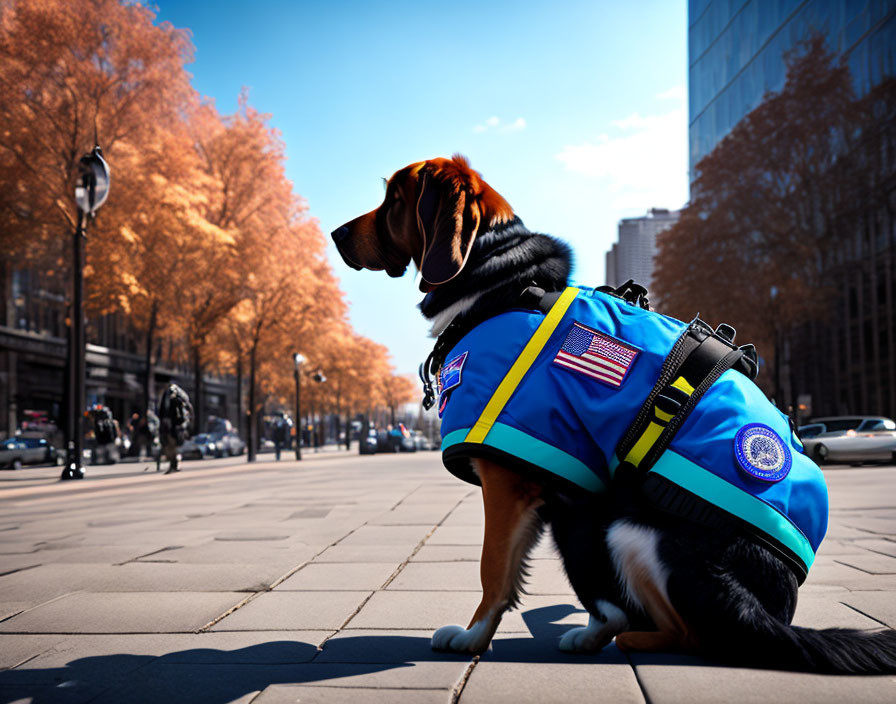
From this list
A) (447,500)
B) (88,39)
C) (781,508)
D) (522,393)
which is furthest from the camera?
(88,39)

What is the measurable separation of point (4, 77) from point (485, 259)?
20.8m

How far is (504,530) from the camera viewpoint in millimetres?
2338

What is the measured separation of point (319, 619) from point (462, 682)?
3.61ft

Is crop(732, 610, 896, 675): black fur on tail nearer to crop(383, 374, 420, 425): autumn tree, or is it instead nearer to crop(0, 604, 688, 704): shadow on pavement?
crop(0, 604, 688, 704): shadow on pavement

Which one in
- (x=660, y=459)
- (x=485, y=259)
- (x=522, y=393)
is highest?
(x=485, y=259)

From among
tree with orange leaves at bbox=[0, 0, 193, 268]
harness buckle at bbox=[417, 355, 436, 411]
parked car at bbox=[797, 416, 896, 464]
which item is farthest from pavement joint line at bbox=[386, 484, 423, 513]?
tree with orange leaves at bbox=[0, 0, 193, 268]

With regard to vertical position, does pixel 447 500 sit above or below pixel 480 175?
below

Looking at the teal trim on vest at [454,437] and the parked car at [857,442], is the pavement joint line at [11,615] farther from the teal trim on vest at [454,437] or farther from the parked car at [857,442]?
the parked car at [857,442]

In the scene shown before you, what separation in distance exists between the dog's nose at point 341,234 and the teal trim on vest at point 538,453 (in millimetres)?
1188

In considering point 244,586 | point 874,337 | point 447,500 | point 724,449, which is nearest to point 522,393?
point 724,449

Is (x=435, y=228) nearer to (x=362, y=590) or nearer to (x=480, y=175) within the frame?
(x=480, y=175)

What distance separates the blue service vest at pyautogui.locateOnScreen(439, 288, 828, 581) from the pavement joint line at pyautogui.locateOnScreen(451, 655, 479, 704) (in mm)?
637

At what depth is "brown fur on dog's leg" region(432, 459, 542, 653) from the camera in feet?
7.68

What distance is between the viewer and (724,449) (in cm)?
228
